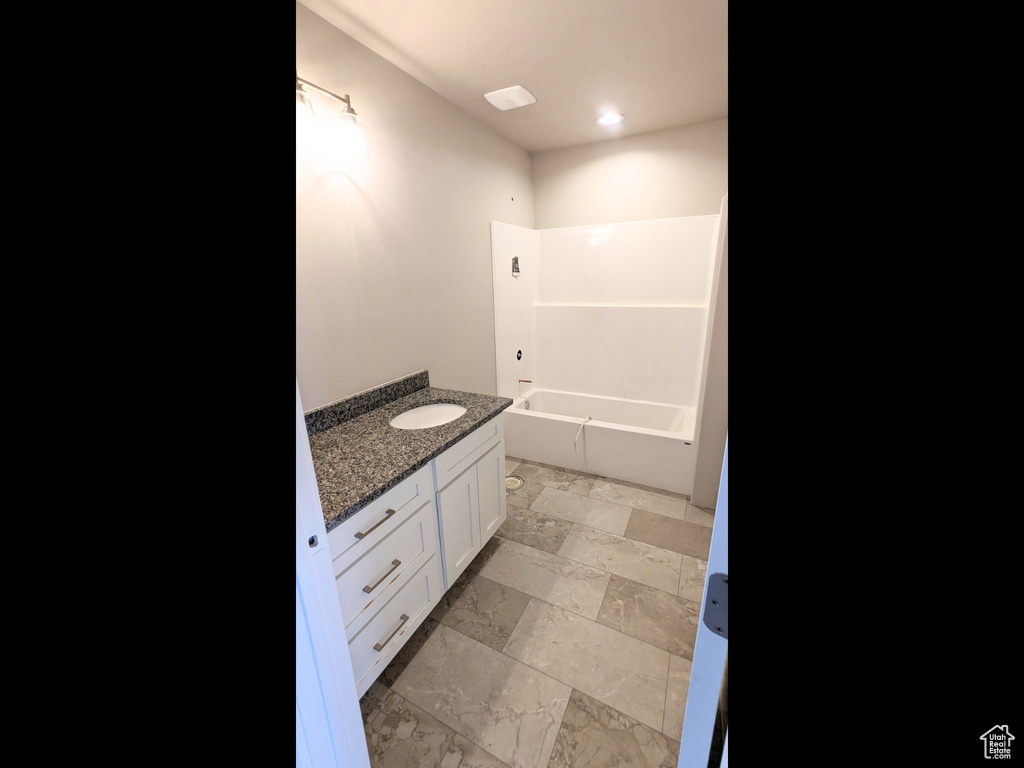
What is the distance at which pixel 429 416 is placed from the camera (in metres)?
2.03

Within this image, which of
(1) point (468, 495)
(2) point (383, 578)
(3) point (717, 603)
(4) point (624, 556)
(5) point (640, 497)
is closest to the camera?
(3) point (717, 603)

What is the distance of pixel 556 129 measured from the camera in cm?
287

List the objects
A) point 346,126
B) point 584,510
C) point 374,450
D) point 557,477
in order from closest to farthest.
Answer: point 374,450 < point 346,126 < point 584,510 < point 557,477

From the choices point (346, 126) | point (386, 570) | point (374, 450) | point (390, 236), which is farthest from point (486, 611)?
point (346, 126)

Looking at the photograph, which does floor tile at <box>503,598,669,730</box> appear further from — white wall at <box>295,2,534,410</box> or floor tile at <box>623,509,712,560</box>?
white wall at <box>295,2,534,410</box>

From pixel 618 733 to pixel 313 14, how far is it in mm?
2743

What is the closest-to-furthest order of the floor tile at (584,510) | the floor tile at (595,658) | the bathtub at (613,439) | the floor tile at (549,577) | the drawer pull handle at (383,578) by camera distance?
the drawer pull handle at (383,578) < the floor tile at (595,658) < the floor tile at (549,577) < the floor tile at (584,510) < the bathtub at (613,439)

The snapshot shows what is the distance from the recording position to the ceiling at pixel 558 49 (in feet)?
5.22

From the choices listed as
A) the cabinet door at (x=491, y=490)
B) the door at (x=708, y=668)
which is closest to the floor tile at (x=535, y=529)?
the cabinet door at (x=491, y=490)

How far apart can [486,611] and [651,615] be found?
27.8 inches

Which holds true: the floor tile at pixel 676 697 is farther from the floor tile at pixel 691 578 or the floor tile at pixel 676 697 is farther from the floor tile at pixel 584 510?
the floor tile at pixel 584 510

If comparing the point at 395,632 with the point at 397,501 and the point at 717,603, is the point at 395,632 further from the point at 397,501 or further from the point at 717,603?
the point at 717,603
